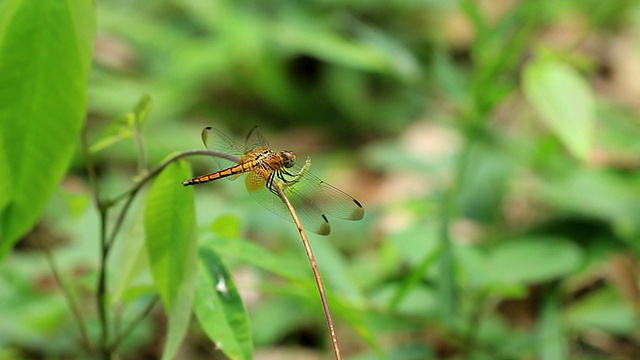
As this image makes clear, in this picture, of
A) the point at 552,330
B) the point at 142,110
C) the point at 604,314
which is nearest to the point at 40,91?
the point at 142,110

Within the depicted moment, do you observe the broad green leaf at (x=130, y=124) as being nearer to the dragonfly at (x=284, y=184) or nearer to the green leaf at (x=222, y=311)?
the dragonfly at (x=284, y=184)

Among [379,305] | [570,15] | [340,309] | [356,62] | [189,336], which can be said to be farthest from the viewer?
[570,15]

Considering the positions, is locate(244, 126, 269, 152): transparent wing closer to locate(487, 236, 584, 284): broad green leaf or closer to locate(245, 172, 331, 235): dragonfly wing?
locate(245, 172, 331, 235): dragonfly wing

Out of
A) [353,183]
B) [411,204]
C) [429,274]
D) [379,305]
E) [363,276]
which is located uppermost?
[353,183]

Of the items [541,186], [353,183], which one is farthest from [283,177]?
[353,183]

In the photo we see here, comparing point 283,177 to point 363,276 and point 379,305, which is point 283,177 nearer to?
point 379,305
